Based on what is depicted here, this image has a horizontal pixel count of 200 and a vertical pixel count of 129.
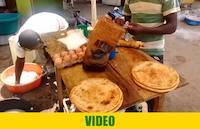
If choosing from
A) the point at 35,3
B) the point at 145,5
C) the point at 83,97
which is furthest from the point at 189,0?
the point at 83,97

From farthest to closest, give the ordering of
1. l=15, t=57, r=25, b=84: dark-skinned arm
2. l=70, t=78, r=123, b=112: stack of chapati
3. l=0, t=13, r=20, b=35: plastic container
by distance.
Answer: l=0, t=13, r=20, b=35: plastic container → l=15, t=57, r=25, b=84: dark-skinned arm → l=70, t=78, r=123, b=112: stack of chapati

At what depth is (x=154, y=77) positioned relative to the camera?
4.44 ft

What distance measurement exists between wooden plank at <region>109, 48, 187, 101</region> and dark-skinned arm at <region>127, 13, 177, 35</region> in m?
0.14

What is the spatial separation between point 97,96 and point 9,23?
2.59 metres

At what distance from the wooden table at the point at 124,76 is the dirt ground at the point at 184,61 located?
38.0 inches

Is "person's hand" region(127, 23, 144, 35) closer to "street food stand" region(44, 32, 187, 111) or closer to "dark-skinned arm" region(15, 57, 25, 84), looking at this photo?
"street food stand" region(44, 32, 187, 111)

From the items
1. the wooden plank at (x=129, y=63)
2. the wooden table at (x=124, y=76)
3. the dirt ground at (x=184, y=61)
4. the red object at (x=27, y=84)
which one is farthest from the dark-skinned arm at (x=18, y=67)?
the wooden plank at (x=129, y=63)

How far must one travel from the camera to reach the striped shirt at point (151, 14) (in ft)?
5.13

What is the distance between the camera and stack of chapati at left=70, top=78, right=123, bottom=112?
118 centimetres

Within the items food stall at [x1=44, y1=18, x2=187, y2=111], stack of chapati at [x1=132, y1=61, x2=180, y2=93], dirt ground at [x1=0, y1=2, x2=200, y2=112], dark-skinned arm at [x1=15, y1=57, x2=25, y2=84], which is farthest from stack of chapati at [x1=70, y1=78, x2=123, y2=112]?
dirt ground at [x1=0, y1=2, x2=200, y2=112]

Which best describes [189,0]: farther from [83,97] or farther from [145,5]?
[83,97]

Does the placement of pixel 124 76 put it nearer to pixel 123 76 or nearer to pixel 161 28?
pixel 123 76

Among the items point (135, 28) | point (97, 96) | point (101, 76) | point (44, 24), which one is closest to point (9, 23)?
point (44, 24)

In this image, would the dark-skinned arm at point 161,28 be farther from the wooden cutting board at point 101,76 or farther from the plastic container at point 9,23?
the plastic container at point 9,23
